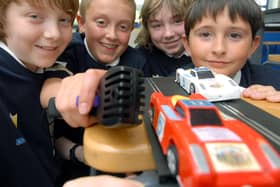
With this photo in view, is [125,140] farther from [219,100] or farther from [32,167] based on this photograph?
[32,167]

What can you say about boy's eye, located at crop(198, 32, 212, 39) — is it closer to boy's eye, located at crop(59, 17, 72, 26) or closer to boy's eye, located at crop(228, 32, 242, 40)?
boy's eye, located at crop(228, 32, 242, 40)

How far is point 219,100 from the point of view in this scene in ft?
1.66

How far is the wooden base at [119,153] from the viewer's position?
1.07 ft

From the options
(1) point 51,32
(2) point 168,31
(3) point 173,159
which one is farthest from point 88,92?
(2) point 168,31

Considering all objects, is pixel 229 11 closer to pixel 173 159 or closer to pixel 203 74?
pixel 203 74

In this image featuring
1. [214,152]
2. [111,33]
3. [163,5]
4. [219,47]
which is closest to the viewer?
[214,152]

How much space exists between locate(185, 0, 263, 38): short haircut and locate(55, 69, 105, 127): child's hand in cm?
67

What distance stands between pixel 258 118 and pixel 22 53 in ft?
1.90

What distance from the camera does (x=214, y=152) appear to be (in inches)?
8.7

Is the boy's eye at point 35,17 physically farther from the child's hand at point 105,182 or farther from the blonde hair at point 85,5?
the child's hand at point 105,182

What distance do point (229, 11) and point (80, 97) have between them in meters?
0.72

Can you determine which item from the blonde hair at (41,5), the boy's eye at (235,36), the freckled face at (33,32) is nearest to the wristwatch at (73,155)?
the freckled face at (33,32)

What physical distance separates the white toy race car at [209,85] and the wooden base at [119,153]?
0.20m

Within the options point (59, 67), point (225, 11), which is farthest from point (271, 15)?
point (59, 67)
